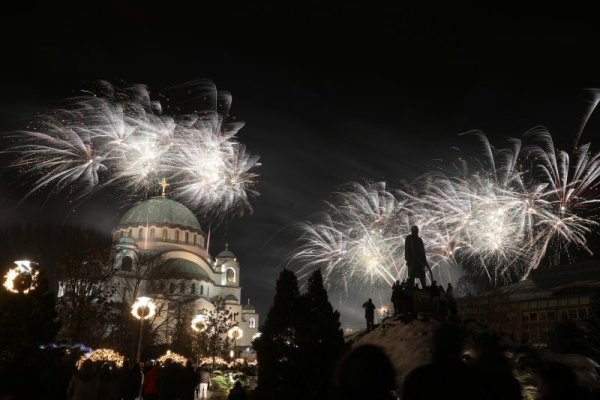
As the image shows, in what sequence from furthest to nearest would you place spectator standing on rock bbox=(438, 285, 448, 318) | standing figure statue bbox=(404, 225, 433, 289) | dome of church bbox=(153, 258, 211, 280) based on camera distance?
dome of church bbox=(153, 258, 211, 280)
standing figure statue bbox=(404, 225, 433, 289)
spectator standing on rock bbox=(438, 285, 448, 318)

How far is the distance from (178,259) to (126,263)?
612 centimetres

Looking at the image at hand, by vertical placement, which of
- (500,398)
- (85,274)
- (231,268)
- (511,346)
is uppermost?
(231,268)

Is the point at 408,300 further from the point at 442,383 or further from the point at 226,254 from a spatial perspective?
the point at 226,254

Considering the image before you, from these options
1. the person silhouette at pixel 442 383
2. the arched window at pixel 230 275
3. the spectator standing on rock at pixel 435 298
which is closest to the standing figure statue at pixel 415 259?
the spectator standing on rock at pixel 435 298

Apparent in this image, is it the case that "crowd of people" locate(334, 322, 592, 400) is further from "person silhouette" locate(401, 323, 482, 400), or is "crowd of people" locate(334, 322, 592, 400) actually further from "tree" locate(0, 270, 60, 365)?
"tree" locate(0, 270, 60, 365)

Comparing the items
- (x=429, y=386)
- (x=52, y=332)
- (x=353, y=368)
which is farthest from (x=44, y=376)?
(x=429, y=386)

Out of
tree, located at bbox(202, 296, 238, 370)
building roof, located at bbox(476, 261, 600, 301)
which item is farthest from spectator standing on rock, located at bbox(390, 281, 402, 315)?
building roof, located at bbox(476, 261, 600, 301)

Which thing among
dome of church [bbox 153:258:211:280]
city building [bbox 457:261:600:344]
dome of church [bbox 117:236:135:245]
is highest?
dome of church [bbox 117:236:135:245]

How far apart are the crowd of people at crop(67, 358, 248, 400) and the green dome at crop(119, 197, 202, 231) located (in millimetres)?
51732

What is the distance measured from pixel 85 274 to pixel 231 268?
4654 centimetres

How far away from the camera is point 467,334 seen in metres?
12.0

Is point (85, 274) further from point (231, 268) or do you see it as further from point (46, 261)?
point (231, 268)

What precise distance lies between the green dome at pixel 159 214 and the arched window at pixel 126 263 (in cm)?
645

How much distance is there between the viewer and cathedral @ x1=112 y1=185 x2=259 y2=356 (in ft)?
173
